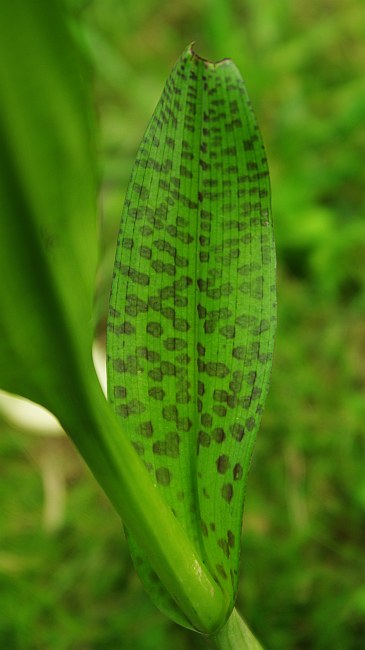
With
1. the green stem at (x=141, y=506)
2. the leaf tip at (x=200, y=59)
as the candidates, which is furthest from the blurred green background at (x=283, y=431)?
the green stem at (x=141, y=506)

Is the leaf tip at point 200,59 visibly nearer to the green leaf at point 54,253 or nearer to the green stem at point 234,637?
the green leaf at point 54,253

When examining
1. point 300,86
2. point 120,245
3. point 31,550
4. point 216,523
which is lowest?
point 31,550

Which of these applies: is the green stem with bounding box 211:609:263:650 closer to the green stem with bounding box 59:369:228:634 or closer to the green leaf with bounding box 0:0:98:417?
the green stem with bounding box 59:369:228:634

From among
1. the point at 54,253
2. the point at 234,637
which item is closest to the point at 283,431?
the point at 234,637

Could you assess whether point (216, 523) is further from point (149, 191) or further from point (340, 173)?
point (340, 173)

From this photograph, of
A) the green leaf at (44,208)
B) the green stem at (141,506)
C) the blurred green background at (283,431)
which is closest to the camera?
the green leaf at (44,208)

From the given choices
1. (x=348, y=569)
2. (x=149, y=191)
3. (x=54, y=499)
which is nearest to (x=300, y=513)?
(x=348, y=569)
